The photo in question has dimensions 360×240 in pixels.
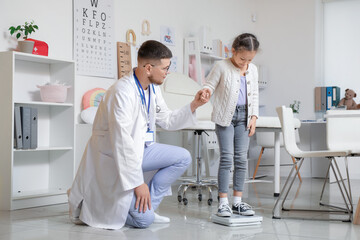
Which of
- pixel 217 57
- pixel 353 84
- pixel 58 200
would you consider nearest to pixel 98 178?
pixel 58 200

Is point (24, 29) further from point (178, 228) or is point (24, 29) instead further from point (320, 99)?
point (320, 99)

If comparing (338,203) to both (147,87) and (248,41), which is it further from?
(147,87)

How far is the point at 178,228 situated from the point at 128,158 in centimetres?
46

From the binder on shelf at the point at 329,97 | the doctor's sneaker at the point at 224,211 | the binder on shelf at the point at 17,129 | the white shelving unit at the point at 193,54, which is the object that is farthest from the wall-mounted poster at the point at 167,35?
the doctor's sneaker at the point at 224,211

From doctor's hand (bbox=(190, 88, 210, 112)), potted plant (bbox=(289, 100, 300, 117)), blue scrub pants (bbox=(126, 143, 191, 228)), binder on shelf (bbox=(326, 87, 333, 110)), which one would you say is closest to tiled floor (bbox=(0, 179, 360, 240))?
blue scrub pants (bbox=(126, 143, 191, 228))

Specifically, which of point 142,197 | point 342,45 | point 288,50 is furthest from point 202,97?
point 342,45

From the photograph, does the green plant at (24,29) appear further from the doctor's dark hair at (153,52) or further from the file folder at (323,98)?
the file folder at (323,98)

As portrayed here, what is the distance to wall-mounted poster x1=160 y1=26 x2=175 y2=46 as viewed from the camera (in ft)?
15.3

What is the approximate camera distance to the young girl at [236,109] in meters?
2.75

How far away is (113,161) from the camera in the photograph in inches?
94.9

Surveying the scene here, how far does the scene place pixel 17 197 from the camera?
311 cm

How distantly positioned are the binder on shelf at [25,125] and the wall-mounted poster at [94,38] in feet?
2.36

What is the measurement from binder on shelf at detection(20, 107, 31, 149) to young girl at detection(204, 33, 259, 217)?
1.20 m

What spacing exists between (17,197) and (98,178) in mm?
918
